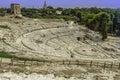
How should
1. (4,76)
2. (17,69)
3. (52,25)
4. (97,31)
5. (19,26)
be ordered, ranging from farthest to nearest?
(97,31) → (52,25) → (19,26) → (17,69) → (4,76)

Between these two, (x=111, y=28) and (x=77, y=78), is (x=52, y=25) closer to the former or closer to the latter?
(x=111, y=28)

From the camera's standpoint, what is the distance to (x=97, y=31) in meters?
→ 70.0

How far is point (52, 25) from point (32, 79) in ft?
152

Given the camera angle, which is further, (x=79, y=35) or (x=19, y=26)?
(x=79, y=35)

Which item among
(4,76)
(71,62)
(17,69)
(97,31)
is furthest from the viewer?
(97,31)

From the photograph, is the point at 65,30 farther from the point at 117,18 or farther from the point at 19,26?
the point at 117,18

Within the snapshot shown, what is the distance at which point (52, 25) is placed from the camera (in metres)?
64.1

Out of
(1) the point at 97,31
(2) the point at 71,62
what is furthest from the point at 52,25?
(2) the point at 71,62

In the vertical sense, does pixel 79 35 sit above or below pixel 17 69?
below

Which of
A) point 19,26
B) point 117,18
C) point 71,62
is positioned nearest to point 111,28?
point 117,18

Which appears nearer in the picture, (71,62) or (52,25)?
(71,62)

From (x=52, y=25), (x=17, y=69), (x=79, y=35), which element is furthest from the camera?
(x=52, y=25)

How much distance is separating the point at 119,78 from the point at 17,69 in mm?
7226

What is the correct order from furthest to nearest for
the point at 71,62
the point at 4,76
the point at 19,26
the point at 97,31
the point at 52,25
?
the point at 97,31
the point at 52,25
the point at 19,26
the point at 71,62
the point at 4,76
